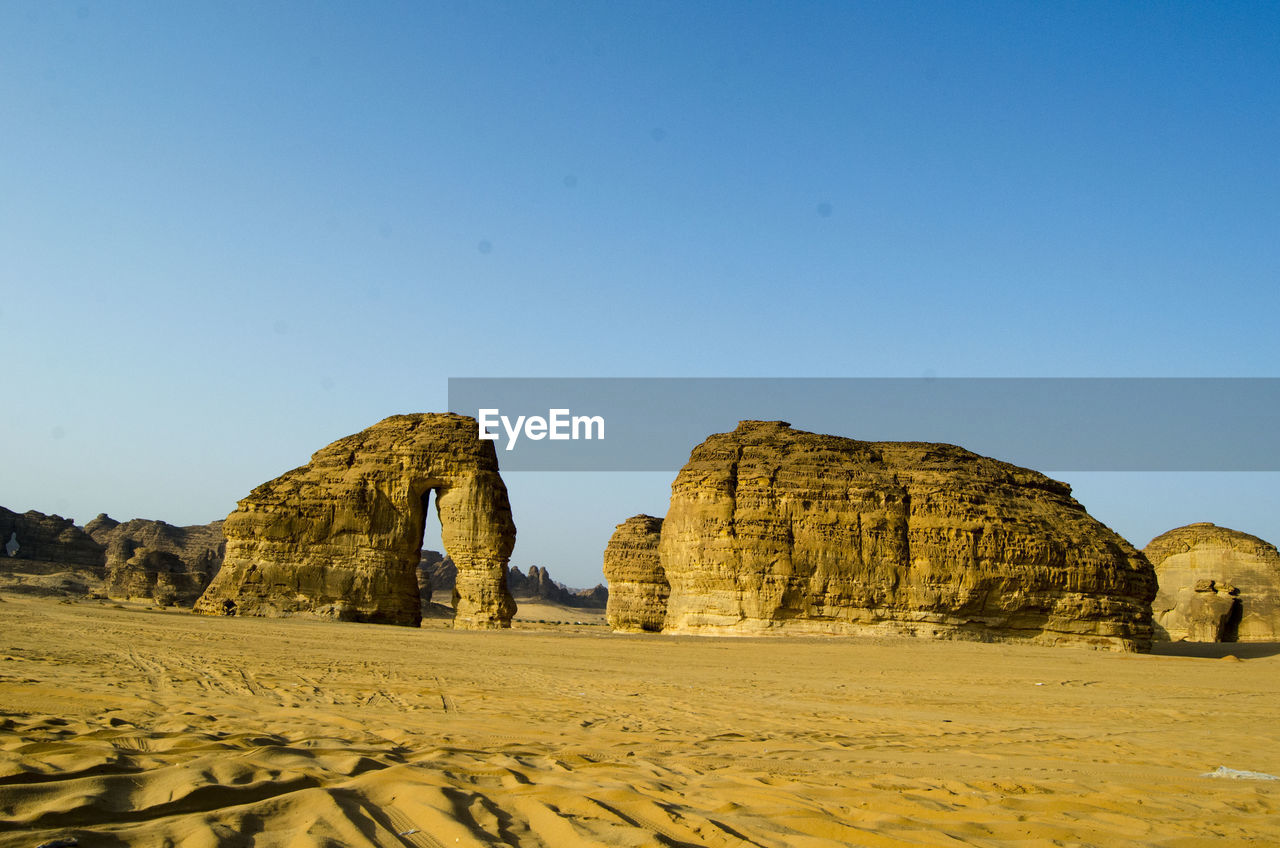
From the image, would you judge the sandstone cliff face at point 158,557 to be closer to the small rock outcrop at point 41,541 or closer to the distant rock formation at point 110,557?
the distant rock formation at point 110,557

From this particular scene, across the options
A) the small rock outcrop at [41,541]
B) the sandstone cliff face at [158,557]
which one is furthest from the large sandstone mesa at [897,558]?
the small rock outcrop at [41,541]

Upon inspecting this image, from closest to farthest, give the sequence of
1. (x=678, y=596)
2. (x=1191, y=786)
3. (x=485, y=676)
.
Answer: (x=1191, y=786), (x=485, y=676), (x=678, y=596)

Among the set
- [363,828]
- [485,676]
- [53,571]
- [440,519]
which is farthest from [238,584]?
[53,571]

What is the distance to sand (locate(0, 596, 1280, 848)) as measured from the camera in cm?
361

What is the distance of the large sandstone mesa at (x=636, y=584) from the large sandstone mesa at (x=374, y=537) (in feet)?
43.6

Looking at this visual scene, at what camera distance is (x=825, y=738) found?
24.0 feet

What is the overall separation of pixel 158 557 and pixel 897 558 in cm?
4318

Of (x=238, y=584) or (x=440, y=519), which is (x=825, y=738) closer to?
(x=440, y=519)

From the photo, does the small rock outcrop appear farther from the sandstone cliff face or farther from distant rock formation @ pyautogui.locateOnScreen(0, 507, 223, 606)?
the sandstone cliff face

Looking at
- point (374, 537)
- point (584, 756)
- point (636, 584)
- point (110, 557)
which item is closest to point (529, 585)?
point (110, 557)

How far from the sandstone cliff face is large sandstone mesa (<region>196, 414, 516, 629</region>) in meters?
16.2

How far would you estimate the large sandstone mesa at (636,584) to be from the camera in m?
42.2

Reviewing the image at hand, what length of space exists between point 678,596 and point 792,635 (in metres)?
4.60

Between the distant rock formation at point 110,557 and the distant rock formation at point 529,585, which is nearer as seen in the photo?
the distant rock formation at point 110,557
